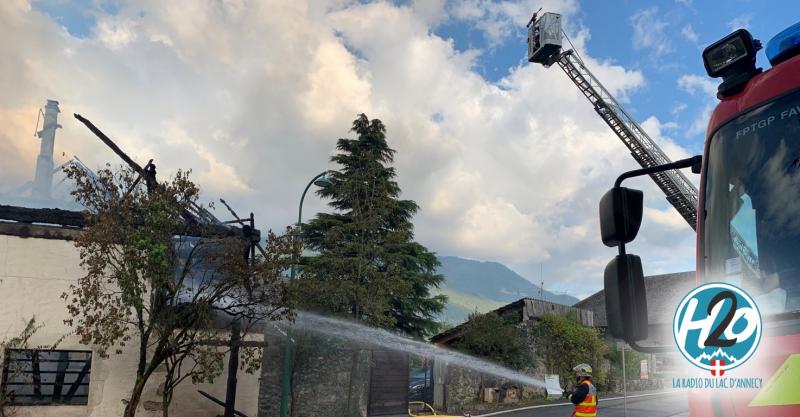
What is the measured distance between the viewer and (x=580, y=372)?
8.44 metres

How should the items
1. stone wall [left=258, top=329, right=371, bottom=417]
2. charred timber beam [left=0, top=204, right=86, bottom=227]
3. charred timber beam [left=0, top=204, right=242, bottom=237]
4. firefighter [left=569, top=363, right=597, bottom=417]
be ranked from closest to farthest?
firefighter [left=569, top=363, right=597, bottom=417], charred timber beam [left=0, top=204, right=242, bottom=237], charred timber beam [left=0, top=204, right=86, bottom=227], stone wall [left=258, top=329, right=371, bottom=417]

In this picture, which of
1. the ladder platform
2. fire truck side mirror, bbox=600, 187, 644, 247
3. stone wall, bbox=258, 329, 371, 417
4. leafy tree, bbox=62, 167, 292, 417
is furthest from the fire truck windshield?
the ladder platform

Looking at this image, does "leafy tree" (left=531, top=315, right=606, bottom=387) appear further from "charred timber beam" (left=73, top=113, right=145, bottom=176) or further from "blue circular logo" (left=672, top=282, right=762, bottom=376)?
"blue circular logo" (left=672, top=282, right=762, bottom=376)

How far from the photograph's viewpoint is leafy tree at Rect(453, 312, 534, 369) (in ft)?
80.6

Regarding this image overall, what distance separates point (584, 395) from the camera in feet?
26.8

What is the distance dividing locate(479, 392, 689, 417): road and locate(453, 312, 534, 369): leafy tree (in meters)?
2.50

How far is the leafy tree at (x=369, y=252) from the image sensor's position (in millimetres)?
18641

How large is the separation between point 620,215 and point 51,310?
44.3 ft

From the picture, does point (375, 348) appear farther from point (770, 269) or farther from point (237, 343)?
point (770, 269)

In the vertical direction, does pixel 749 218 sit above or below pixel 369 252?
below

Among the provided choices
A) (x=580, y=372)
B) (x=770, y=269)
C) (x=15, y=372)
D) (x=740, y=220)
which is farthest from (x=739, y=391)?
(x=15, y=372)

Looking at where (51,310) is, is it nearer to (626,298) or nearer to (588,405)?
(588,405)

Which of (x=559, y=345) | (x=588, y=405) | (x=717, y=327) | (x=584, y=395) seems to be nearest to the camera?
(x=717, y=327)

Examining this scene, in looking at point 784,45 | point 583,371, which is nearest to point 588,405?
point 583,371
